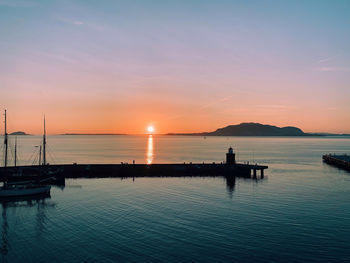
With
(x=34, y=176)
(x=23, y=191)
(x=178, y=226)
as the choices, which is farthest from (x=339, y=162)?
(x=23, y=191)

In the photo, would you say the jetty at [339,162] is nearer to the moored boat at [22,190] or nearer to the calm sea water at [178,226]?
the calm sea water at [178,226]

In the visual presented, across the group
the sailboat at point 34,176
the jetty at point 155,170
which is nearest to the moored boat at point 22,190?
the sailboat at point 34,176

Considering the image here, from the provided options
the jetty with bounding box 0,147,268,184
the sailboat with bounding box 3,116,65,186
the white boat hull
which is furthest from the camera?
the jetty with bounding box 0,147,268,184

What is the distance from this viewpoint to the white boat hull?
49.3 meters

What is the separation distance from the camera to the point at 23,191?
50.2 metres

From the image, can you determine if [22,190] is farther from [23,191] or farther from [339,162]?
[339,162]

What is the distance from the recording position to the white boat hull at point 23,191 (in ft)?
162

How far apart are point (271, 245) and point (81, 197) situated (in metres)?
31.7

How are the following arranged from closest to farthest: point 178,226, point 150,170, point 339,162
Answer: point 178,226 → point 150,170 → point 339,162

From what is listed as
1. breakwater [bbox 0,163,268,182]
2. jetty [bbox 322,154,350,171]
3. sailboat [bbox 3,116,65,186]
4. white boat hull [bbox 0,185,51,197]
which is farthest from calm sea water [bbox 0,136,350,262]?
jetty [bbox 322,154,350,171]

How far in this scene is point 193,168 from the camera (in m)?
78.6

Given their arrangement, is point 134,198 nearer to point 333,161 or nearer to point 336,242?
point 336,242

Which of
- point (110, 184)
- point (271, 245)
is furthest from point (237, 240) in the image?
point (110, 184)

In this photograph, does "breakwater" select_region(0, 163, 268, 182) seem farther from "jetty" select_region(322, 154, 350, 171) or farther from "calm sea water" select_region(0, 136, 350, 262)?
"jetty" select_region(322, 154, 350, 171)
